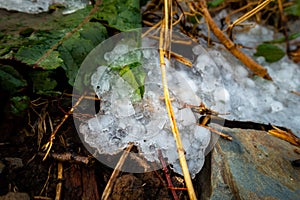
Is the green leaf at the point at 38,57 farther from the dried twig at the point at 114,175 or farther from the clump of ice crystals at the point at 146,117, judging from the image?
the dried twig at the point at 114,175

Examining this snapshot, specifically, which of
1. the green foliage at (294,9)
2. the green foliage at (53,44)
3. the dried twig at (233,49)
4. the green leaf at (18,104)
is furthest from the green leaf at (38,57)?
the green foliage at (294,9)

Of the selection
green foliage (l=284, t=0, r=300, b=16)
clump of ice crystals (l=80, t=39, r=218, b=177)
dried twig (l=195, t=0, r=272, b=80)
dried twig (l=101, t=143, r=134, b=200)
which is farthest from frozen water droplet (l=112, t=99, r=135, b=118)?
green foliage (l=284, t=0, r=300, b=16)

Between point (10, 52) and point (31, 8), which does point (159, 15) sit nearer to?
point (31, 8)

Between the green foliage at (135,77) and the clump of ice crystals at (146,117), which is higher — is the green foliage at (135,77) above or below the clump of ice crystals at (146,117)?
above

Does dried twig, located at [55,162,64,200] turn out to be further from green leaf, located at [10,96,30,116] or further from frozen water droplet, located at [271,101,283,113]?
frozen water droplet, located at [271,101,283,113]

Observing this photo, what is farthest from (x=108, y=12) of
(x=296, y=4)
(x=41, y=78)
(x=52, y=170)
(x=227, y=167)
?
(x=296, y=4)
